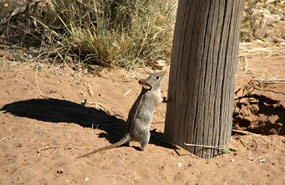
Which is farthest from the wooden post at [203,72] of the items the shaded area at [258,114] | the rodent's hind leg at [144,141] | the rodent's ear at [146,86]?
the shaded area at [258,114]

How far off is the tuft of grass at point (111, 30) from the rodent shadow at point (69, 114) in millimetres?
1474

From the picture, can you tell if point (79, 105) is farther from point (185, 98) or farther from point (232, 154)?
point (232, 154)

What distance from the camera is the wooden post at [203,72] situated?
381 cm

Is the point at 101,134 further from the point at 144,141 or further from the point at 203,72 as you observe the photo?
the point at 203,72

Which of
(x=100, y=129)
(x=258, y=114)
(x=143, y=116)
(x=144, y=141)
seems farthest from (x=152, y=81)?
(x=258, y=114)

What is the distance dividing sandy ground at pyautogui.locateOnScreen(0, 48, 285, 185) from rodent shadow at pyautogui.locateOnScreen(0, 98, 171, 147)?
1 cm

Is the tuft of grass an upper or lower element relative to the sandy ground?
upper

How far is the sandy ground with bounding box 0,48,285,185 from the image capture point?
391cm

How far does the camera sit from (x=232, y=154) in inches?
179

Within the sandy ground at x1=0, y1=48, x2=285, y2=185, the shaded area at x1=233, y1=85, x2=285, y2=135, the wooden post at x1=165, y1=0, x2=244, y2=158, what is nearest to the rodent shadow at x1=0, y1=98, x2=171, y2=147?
the sandy ground at x1=0, y1=48, x2=285, y2=185

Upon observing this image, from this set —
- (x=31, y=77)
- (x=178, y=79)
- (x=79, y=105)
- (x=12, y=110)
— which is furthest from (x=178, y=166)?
(x=31, y=77)

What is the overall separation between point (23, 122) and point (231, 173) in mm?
2879

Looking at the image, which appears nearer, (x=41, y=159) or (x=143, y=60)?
(x=41, y=159)

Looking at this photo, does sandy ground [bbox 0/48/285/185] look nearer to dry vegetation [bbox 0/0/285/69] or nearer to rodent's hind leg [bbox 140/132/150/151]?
rodent's hind leg [bbox 140/132/150/151]
